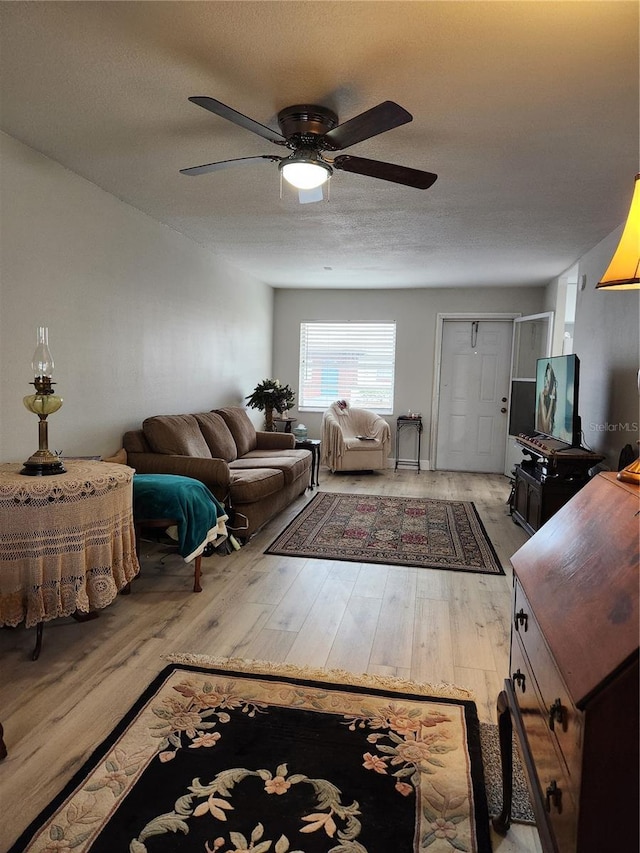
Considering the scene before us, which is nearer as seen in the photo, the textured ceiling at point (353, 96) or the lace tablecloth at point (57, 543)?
the textured ceiling at point (353, 96)

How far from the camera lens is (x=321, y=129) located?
7.89ft

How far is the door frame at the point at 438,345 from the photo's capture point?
7.09 metres

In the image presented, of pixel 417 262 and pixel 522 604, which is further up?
pixel 417 262

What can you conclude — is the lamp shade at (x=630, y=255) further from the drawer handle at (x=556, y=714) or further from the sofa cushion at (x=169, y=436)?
the sofa cushion at (x=169, y=436)

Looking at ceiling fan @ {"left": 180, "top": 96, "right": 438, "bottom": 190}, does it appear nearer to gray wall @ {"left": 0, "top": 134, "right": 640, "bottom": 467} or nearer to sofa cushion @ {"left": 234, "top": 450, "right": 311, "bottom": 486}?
gray wall @ {"left": 0, "top": 134, "right": 640, "bottom": 467}

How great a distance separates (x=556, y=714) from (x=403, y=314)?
671 cm

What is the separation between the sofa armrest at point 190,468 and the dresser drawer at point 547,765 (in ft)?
9.05

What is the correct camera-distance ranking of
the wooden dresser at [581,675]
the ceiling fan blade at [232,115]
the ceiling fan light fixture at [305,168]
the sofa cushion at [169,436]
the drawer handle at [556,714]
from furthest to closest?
the sofa cushion at [169,436] → the ceiling fan light fixture at [305,168] → the ceiling fan blade at [232,115] → the drawer handle at [556,714] → the wooden dresser at [581,675]

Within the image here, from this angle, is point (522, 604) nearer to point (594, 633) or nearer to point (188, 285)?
point (594, 633)

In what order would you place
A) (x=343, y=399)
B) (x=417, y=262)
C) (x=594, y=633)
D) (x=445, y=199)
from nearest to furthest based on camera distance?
(x=594, y=633)
(x=445, y=199)
(x=417, y=262)
(x=343, y=399)

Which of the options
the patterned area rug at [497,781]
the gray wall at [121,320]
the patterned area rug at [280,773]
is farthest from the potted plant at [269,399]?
the patterned area rug at [497,781]

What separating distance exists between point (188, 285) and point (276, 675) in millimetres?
3733

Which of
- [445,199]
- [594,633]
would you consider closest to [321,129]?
[445,199]

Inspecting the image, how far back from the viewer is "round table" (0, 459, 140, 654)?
227cm
